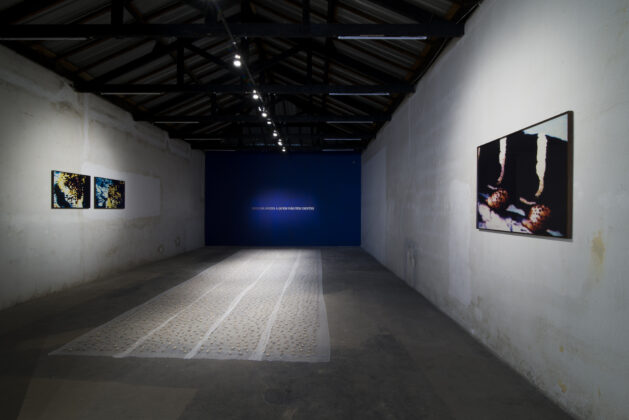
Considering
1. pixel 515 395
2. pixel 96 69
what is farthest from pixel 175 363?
pixel 96 69

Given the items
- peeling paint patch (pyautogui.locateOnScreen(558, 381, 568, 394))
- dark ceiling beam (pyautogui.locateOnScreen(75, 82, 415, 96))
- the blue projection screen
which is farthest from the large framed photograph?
the blue projection screen

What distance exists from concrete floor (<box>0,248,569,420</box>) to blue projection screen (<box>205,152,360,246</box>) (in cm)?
919

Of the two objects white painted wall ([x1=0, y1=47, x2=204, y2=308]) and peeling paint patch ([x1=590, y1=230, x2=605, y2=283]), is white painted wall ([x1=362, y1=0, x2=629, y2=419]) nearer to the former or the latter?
peeling paint patch ([x1=590, y1=230, x2=605, y2=283])

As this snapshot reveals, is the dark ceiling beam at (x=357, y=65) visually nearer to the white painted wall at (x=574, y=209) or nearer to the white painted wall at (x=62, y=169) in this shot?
the white painted wall at (x=574, y=209)

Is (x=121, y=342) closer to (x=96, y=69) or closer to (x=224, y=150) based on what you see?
(x=96, y=69)

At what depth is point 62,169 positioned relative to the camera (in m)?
A: 5.93

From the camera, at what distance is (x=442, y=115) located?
4812 mm

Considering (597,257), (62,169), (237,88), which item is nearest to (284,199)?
(237,88)

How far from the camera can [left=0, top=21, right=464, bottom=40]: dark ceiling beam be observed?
14.0ft

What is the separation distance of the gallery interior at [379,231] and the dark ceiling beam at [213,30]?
0.03m

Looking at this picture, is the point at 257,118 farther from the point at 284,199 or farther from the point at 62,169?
the point at 284,199

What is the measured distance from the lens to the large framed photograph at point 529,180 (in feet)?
7.89

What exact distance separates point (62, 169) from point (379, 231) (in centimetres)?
796

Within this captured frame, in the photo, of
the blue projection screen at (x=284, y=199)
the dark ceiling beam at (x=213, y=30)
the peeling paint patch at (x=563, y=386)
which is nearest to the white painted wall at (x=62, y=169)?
the dark ceiling beam at (x=213, y=30)
